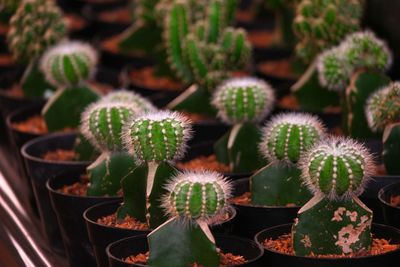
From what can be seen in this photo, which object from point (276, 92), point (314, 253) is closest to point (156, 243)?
point (314, 253)

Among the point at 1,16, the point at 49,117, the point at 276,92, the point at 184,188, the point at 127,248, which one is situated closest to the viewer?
the point at 184,188

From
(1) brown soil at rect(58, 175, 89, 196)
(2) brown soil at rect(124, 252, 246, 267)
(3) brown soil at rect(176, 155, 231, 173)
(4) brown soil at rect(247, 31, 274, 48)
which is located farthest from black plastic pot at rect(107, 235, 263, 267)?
(4) brown soil at rect(247, 31, 274, 48)

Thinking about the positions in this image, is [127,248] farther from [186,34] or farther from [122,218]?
[186,34]

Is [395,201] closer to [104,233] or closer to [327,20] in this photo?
[104,233]

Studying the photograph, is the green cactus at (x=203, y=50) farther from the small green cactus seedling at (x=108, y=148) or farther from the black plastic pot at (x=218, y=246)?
the black plastic pot at (x=218, y=246)

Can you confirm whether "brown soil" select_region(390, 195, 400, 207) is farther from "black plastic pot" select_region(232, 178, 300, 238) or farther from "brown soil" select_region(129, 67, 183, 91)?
"brown soil" select_region(129, 67, 183, 91)

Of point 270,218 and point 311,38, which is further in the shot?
point 311,38

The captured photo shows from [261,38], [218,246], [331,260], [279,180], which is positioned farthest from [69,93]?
[261,38]
